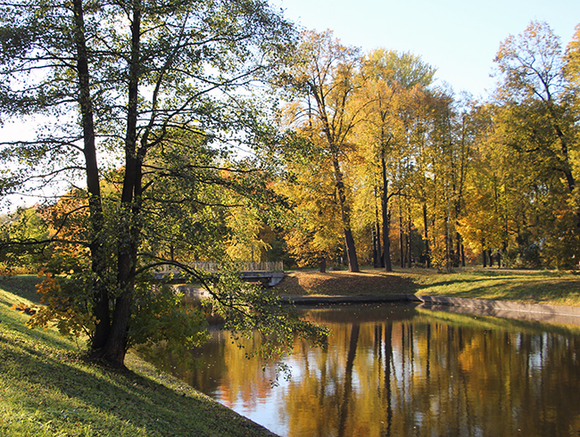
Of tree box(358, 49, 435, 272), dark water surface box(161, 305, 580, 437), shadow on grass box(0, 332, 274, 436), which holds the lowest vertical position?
dark water surface box(161, 305, 580, 437)

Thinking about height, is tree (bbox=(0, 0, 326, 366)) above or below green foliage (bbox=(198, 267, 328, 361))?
above

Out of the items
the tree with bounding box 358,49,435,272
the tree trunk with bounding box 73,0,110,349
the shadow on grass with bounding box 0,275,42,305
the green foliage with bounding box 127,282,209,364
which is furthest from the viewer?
the tree with bounding box 358,49,435,272

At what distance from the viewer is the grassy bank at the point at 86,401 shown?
16.6 ft

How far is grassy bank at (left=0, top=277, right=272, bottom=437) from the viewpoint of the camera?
5047mm

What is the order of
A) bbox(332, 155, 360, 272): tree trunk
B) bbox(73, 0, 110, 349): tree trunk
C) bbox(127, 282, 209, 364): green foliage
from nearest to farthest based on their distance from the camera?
bbox(73, 0, 110, 349): tree trunk
bbox(127, 282, 209, 364): green foliage
bbox(332, 155, 360, 272): tree trunk

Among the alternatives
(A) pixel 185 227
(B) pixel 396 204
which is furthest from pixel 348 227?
(A) pixel 185 227

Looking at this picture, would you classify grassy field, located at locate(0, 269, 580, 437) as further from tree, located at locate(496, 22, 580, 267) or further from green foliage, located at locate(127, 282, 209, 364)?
tree, located at locate(496, 22, 580, 267)

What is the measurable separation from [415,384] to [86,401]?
7.91m

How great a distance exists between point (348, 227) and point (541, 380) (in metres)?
20.6

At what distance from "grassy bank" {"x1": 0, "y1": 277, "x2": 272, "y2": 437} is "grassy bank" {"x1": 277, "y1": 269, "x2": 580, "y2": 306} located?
1996 cm

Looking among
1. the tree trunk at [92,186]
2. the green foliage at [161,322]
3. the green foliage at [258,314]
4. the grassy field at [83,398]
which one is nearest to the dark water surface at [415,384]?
the grassy field at [83,398]

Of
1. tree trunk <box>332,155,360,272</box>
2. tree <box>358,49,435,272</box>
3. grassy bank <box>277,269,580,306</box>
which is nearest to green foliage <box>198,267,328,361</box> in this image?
grassy bank <box>277,269,580,306</box>

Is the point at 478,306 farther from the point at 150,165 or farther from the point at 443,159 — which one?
the point at 150,165

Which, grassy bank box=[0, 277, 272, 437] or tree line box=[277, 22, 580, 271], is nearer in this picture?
grassy bank box=[0, 277, 272, 437]
